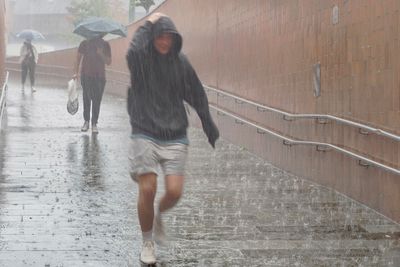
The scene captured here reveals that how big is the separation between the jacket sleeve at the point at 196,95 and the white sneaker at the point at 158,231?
0.73 meters

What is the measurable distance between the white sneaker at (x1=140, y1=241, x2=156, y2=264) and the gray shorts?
1.61ft

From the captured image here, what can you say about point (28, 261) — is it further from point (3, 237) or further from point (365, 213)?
point (365, 213)

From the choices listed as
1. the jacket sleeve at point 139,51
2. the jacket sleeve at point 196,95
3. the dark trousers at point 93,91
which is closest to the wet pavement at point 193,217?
the jacket sleeve at point 196,95

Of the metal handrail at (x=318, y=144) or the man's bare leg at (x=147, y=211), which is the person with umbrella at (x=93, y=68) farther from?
the man's bare leg at (x=147, y=211)

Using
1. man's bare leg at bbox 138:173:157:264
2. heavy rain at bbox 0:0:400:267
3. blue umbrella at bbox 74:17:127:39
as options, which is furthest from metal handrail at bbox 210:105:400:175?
blue umbrella at bbox 74:17:127:39

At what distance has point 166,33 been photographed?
6285 mm

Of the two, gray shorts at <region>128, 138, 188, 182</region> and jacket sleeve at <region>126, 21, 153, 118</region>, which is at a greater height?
jacket sleeve at <region>126, 21, 153, 118</region>

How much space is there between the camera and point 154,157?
639 cm

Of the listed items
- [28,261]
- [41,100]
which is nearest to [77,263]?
[28,261]

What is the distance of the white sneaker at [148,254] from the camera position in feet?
20.6

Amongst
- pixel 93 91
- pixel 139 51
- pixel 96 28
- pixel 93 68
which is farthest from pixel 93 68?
pixel 139 51

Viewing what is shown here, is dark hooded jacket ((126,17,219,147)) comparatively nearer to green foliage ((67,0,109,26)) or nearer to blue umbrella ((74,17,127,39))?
blue umbrella ((74,17,127,39))

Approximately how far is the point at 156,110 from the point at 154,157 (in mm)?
337

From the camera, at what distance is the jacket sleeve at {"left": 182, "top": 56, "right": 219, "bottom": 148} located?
647cm
